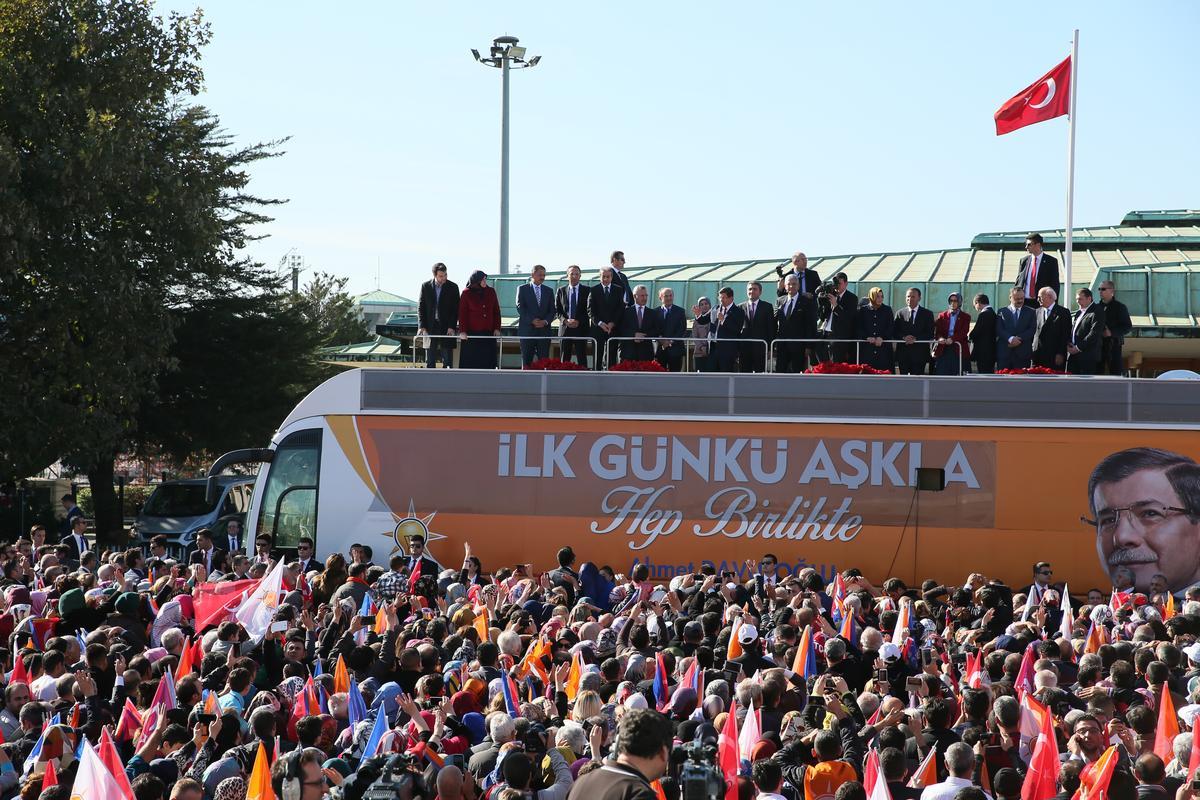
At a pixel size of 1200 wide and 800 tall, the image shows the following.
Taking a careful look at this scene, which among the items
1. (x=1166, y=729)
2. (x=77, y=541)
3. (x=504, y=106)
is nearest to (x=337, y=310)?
(x=504, y=106)

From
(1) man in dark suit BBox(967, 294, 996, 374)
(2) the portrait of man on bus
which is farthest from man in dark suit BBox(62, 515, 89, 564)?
(2) the portrait of man on bus

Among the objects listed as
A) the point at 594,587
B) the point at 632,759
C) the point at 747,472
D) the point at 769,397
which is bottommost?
the point at 594,587

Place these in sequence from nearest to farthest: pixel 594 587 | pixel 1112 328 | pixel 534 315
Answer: pixel 594 587 → pixel 1112 328 → pixel 534 315

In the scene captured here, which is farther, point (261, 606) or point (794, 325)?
point (794, 325)

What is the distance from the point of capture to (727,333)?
1686 centimetres

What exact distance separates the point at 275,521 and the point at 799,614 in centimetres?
815

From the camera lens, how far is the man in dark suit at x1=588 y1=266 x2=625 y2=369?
55.3 ft

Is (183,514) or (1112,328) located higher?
(1112,328)

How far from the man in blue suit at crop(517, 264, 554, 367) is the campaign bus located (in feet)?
2.77

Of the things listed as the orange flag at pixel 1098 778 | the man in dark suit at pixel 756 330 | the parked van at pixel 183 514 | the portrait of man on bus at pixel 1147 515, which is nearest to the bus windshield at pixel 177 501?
the parked van at pixel 183 514

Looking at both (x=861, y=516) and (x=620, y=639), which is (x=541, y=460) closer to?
(x=861, y=516)

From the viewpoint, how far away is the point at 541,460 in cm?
1623

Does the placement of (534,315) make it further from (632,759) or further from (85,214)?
(632,759)

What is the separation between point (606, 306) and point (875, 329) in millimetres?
3335
